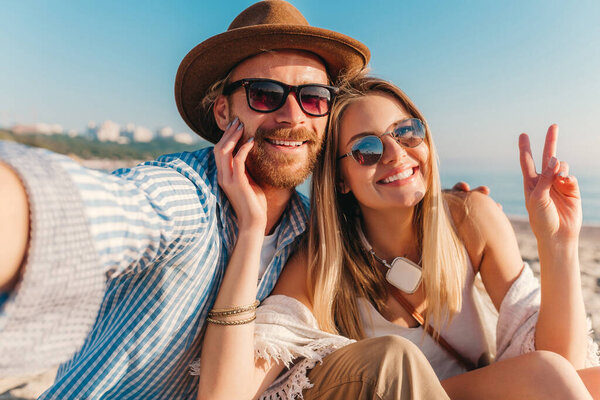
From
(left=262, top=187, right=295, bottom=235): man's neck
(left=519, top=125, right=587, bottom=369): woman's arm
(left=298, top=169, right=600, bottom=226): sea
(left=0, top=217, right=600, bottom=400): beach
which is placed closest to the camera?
(left=519, top=125, right=587, bottom=369): woman's arm

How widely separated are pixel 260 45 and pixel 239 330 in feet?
5.49

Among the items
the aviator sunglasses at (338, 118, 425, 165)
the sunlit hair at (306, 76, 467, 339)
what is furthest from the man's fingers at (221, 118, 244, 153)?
the aviator sunglasses at (338, 118, 425, 165)

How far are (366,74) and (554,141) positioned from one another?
4.13 ft

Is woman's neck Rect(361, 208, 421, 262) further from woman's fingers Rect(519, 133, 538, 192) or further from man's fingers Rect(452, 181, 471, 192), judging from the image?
woman's fingers Rect(519, 133, 538, 192)

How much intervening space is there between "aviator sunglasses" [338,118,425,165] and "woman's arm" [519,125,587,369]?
731 millimetres

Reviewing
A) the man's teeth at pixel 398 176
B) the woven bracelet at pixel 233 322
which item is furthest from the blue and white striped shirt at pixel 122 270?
the man's teeth at pixel 398 176

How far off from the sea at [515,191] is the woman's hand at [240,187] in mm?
14400

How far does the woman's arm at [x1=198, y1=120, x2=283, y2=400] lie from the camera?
206cm

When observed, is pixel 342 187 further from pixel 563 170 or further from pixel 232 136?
pixel 563 170

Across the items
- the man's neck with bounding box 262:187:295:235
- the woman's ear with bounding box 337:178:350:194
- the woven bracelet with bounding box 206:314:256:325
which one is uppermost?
the woman's ear with bounding box 337:178:350:194

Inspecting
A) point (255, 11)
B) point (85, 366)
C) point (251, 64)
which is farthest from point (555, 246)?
point (85, 366)

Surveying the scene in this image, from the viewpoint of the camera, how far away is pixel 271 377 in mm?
2264

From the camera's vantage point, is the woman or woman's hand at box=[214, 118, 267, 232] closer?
woman's hand at box=[214, 118, 267, 232]

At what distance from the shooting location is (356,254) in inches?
118
